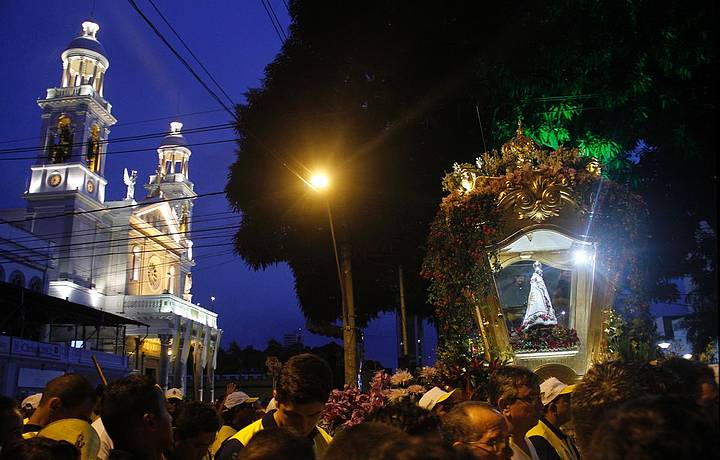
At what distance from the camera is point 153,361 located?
57.4 meters

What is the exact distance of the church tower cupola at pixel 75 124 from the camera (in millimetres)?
48188

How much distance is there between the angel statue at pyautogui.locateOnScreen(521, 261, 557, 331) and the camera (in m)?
10.4

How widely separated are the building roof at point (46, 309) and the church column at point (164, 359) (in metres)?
11.6

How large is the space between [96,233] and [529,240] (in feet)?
149

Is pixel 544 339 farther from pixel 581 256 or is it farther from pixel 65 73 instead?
pixel 65 73

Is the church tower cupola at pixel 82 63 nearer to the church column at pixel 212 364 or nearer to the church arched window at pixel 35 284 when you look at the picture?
the church arched window at pixel 35 284

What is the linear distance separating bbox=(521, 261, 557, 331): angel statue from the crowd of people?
481 cm

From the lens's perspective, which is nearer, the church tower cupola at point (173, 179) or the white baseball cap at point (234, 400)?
the white baseball cap at point (234, 400)

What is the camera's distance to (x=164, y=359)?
50.9 m

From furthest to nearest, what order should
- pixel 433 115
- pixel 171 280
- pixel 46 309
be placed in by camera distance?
pixel 171 280 < pixel 46 309 < pixel 433 115

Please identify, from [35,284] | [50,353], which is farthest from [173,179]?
[50,353]

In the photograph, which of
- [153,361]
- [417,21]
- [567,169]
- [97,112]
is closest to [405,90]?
[417,21]

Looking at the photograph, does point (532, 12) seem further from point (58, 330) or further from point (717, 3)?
point (58, 330)

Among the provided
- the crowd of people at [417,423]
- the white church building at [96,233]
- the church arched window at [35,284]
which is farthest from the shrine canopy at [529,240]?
the white church building at [96,233]
